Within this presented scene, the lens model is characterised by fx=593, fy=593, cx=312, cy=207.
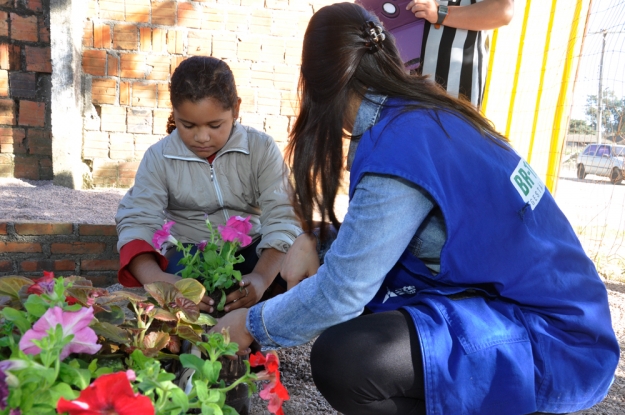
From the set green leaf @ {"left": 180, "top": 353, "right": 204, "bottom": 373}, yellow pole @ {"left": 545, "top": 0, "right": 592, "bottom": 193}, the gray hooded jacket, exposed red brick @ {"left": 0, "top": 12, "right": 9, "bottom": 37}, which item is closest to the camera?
green leaf @ {"left": 180, "top": 353, "right": 204, "bottom": 373}

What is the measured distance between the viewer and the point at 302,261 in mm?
1887

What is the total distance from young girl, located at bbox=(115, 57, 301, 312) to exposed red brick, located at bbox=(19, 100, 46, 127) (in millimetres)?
1589

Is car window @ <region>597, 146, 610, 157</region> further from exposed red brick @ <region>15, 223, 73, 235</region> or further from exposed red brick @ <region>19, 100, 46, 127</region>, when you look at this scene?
exposed red brick @ <region>19, 100, 46, 127</region>

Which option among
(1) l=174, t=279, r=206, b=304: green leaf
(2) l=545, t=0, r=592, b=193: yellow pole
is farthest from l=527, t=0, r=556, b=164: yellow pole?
(1) l=174, t=279, r=206, b=304: green leaf

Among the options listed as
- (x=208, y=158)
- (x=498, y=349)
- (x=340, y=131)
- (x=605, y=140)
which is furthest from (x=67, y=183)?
(x=605, y=140)

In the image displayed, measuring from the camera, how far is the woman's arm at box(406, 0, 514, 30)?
247 centimetres

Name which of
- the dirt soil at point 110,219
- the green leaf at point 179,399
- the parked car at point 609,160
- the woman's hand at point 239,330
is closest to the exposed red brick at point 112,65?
the dirt soil at point 110,219

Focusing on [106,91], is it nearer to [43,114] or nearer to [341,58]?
[43,114]

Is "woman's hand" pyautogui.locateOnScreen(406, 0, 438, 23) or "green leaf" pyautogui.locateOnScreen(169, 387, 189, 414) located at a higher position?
"woman's hand" pyautogui.locateOnScreen(406, 0, 438, 23)

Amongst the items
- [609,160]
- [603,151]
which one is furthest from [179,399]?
[603,151]

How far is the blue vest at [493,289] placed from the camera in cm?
135

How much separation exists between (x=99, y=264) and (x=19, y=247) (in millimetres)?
376

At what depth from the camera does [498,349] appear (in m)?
1.37

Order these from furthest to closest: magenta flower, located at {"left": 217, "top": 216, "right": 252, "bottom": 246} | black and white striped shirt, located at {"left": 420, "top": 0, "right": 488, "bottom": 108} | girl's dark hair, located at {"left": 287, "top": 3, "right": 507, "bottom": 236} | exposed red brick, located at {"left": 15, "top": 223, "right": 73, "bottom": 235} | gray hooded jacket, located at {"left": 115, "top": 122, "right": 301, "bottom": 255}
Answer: exposed red brick, located at {"left": 15, "top": 223, "right": 73, "bottom": 235}, black and white striped shirt, located at {"left": 420, "top": 0, "right": 488, "bottom": 108}, gray hooded jacket, located at {"left": 115, "top": 122, "right": 301, "bottom": 255}, magenta flower, located at {"left": 217, "top": 216, "right": 252, "bottom": 246}, girl's dark hair, located at {"left": 287, "top": 3, "right": 507, "bottom": 236}
